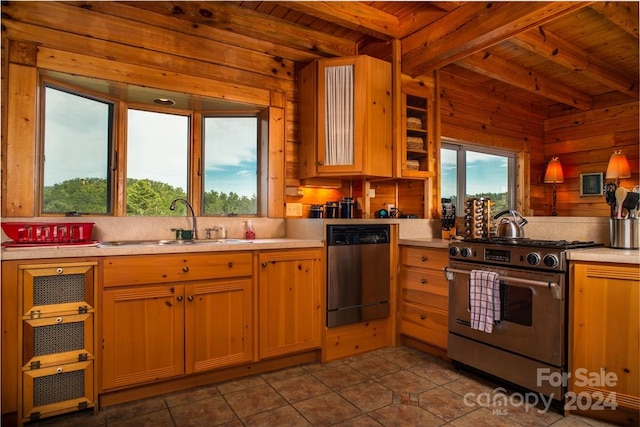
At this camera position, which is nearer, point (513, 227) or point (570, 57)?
point (513, 227)

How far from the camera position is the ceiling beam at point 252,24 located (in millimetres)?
2787

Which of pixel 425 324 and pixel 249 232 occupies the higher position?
pixel 249 232

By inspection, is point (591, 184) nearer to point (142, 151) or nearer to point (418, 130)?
point (418, 130)

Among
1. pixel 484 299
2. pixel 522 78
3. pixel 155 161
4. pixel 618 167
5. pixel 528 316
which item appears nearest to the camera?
pixel 528 316

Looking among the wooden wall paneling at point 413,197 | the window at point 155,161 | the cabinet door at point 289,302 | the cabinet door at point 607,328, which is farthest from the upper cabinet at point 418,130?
the window at point 155,161

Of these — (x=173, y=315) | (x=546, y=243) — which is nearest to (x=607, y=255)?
(x=546, y=243)

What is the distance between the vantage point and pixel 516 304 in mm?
2303

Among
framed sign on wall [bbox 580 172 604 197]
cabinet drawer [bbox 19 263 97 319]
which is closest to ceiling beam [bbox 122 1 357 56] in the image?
cabinet drawer [bbox 19 263 97 319]

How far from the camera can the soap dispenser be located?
3072 millimetres

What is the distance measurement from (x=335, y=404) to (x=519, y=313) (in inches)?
48.8

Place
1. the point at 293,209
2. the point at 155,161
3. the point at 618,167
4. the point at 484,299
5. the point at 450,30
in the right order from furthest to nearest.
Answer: the point at 618,167 → the point at 293,209 → the point at 155,161 → the point at 450,30 → the point at 484,299

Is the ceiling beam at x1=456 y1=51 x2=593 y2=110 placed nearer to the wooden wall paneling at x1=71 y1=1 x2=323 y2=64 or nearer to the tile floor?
the wooden wall paneling at x1=71 y1=1 x2=323 y2=64

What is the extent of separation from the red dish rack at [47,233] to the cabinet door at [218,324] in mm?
753

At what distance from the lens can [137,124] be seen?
2.93 metres
